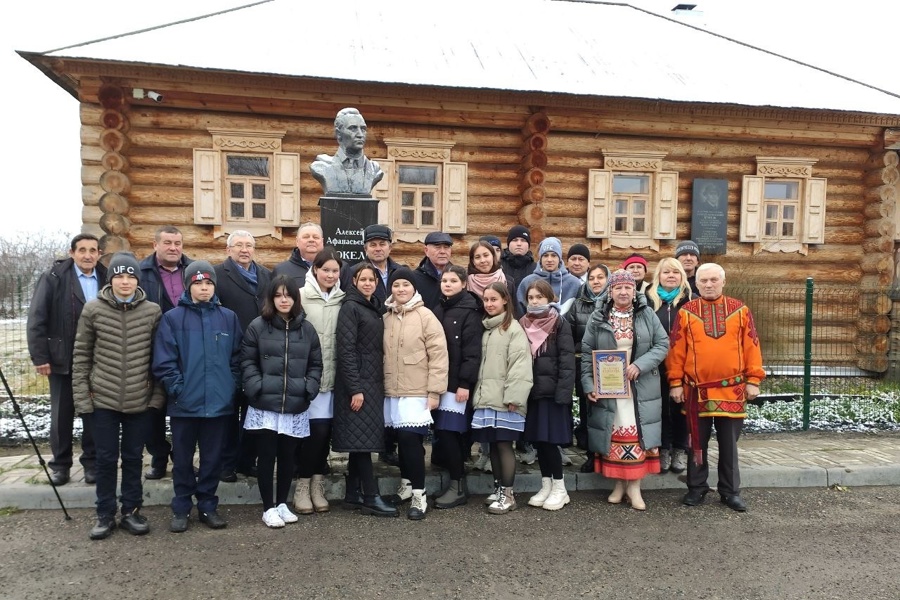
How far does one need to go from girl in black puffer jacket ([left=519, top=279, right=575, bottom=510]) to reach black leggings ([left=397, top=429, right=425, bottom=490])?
33.0 inches

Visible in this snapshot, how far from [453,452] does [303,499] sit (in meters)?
1.17

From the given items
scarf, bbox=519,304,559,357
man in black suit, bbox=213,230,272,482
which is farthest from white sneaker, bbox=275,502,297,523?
scarf, bbox=519,304,559,357

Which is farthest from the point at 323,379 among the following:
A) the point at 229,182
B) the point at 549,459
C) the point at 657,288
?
the point at 229,182

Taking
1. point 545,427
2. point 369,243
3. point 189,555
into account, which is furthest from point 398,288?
point 189,555

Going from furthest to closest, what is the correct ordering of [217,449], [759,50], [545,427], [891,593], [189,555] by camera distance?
[759,50] < [545,427] < [217,449] < [189,555] < [891,593]

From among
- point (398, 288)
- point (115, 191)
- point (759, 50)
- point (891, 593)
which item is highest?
point (759, 50)

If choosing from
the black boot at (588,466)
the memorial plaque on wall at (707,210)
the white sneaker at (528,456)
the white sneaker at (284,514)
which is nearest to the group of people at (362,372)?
the white sneaker at (284,514)

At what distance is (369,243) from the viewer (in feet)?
Answer: 17.0

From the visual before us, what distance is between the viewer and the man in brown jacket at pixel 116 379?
4098 millimetres

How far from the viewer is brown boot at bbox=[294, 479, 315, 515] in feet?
15.1

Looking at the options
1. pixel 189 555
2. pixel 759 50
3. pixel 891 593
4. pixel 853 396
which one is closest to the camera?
pixel 891 593

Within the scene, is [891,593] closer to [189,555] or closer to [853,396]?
[189,555]

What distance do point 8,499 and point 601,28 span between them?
12971 mm

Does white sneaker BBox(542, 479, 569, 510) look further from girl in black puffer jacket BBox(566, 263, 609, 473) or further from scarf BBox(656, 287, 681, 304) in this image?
scarf BBox(656, 287, 681, 304)
